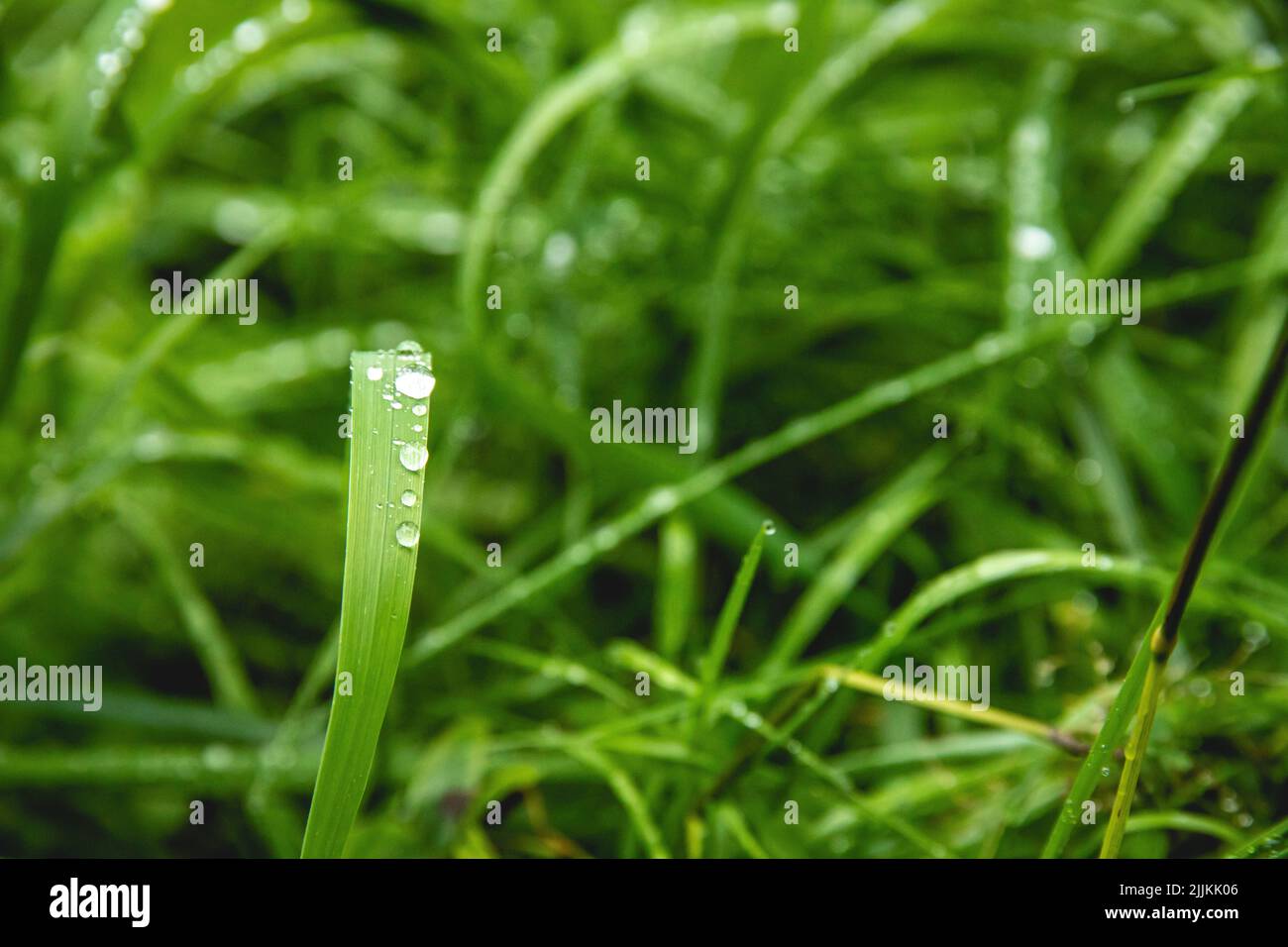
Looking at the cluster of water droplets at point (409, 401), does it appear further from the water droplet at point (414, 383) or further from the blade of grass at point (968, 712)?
the blade of grass at point (968, 712)

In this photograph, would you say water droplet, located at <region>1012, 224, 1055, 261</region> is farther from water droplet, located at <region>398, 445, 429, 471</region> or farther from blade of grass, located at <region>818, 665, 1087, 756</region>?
water droplet, located at <region>398, 445, 429, 471</region>

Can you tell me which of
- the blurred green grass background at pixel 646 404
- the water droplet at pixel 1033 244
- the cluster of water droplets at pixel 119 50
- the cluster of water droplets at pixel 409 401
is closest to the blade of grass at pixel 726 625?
the blurred green grass background at pixel 646 404

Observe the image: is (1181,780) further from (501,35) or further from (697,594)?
(501,35)

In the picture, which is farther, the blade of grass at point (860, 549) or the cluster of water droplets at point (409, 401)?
the blade of grass at point (860, 549)

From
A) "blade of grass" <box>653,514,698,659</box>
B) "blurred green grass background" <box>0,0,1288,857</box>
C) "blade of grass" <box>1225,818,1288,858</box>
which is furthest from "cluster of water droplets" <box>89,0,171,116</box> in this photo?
"blade of grass" <box>1225,818,1288,858</box>

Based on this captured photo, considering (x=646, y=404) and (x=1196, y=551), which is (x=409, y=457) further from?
(x=646, y=404)

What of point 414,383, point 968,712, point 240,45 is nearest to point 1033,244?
point 968,712

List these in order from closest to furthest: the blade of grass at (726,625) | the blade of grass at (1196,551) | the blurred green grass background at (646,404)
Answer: the blade of grass at (1196,551), the blade of grass at (726,625), the blurred green grass background at (646,404)
